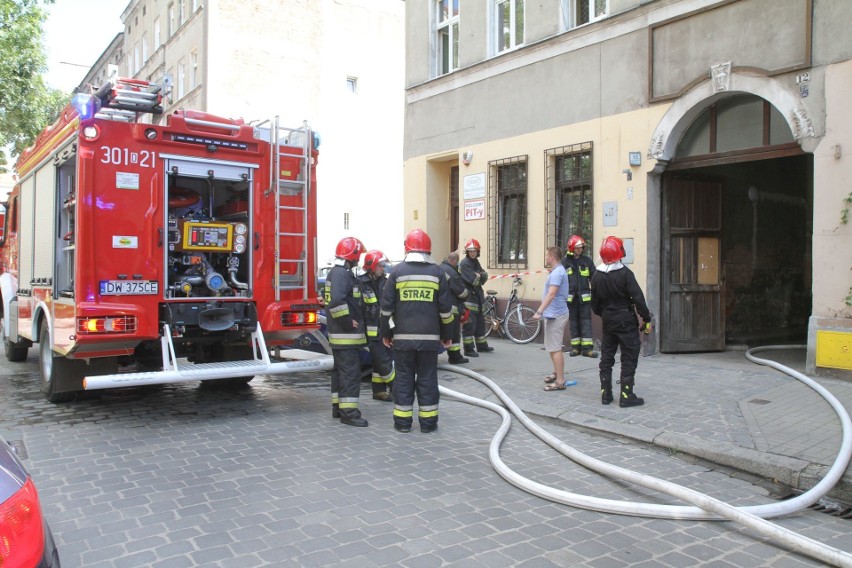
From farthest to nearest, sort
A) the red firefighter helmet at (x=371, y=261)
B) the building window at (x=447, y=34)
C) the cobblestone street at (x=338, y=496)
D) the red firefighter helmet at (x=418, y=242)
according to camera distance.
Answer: the building window at (x=447, y=34) → the red firefighter helmet at (x=371, y=261) → the red firefighter helmet at (x=418, y=242) → the cobblestone street at (x=338, y=496)

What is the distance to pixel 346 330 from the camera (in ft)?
21.3

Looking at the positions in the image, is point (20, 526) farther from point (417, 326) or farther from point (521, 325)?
point (521, 325)

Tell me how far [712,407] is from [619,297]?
1.45 meters

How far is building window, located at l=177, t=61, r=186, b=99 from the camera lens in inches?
1141

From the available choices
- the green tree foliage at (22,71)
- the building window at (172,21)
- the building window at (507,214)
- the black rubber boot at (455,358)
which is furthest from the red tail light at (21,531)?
the building window at (172,21)

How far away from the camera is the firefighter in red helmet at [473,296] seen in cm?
1008

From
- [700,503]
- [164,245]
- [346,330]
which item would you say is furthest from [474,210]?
[700,503]

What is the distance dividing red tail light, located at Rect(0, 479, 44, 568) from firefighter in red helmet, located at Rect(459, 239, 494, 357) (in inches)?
307

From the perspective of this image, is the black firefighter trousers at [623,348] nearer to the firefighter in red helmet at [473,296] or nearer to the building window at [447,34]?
the firefighter in red helmet at [473,296]

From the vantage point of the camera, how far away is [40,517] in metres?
2.38

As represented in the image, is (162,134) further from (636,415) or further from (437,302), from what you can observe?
(636,415)

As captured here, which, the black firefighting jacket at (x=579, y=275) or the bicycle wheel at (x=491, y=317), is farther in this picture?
the bicycle wheel at (x=491, y=317)

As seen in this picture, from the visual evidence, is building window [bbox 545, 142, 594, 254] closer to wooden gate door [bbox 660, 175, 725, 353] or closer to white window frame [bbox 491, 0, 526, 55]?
wooden gate door [bbox 660, 175, 725, 353]

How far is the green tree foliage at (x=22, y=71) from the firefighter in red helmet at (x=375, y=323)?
17139mm
